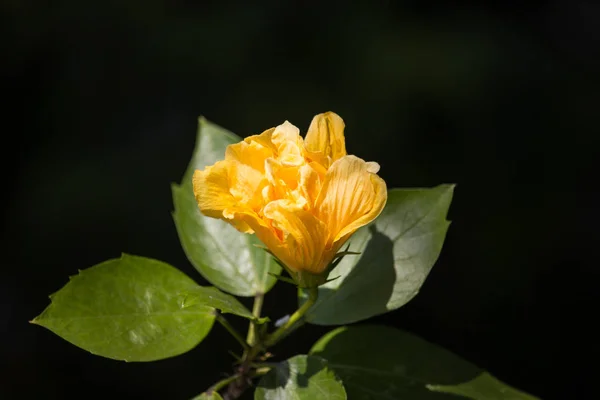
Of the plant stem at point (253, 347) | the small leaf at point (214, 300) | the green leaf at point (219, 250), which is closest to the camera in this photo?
the small leaf at point (214, 300)

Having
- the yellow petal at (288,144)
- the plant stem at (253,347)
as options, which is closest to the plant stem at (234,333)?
the plant stem at (253,347)

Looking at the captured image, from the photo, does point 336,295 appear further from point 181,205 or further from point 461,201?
point 461,201

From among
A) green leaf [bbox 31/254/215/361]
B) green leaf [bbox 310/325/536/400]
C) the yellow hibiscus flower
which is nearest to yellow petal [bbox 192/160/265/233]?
the yellow hibiscus flower

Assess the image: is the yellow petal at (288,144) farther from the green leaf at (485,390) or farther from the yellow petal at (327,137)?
the green leaf at (485,390)

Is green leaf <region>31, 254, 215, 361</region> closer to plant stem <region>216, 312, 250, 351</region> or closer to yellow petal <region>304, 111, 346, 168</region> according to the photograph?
plant stem <region>216, 312, 250, 351</region>

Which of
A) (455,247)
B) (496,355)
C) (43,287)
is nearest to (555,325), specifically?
(496,355)

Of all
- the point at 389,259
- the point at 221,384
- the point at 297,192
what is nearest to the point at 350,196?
the point at 297,192
